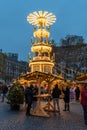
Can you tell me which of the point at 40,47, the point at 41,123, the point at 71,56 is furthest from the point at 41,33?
the point at 41,123

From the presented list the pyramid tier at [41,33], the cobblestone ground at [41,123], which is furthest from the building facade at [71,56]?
the cobblestone ground at [41,123]

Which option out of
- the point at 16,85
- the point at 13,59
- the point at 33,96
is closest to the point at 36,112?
the point at 33,96

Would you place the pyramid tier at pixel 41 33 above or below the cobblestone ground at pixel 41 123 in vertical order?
above

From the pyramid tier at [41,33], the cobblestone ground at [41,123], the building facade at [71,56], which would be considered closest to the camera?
the cobblestone ground at [41,123]

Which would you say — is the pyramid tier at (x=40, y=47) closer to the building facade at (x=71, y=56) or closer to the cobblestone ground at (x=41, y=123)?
the building facade at (x=71, y=56)

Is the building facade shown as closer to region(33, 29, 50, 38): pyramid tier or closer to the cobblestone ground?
region(33, 29, 50, 38): pyramid tier

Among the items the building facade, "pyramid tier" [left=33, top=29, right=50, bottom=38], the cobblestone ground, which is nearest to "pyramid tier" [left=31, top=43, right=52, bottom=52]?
"pyramid tier" [left=33, top=29, right=50, bottom=38]

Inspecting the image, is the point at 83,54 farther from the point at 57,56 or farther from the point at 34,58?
the point at 34,58

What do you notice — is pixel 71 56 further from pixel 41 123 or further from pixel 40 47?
pixel 41 123

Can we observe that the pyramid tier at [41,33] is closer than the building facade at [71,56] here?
Yes

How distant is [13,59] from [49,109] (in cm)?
16115

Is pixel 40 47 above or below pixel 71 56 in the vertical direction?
below

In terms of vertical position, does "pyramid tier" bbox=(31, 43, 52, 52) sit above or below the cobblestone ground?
above

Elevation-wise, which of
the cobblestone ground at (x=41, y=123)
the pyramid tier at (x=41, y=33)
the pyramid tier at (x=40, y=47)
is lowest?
the cobblestone ground at (x=41, y=123)
